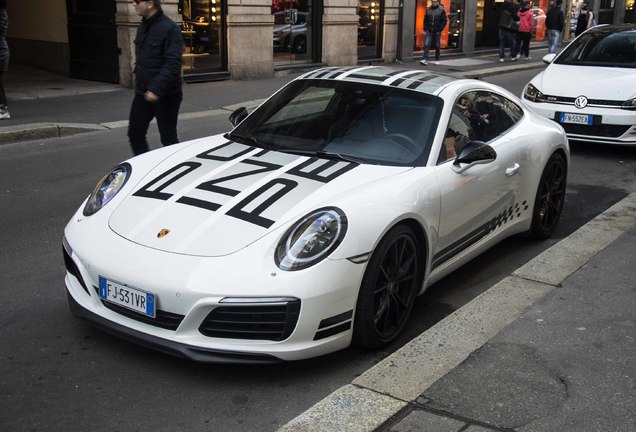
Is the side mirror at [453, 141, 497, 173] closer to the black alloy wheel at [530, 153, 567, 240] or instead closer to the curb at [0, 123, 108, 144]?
the black alloy wheel at [530, 153, 567, 240]

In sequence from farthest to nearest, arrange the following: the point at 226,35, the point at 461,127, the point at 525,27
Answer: the point at 525,27
the point at 226,35
the point at 461,127

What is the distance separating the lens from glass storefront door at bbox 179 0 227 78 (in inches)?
609

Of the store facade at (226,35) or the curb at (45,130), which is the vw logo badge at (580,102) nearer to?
the curb at (45,130)

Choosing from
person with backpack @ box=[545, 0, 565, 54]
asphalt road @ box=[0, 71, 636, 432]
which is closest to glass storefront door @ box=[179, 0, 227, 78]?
asphalt road @ box=[0, 71, 636, 432]

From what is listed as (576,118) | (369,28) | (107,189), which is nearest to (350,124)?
(107,189)

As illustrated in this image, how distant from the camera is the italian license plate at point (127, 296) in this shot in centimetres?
359

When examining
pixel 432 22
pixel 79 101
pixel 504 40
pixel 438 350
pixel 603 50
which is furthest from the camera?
pixel 504 40

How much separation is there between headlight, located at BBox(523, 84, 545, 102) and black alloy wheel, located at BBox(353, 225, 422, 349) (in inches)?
251

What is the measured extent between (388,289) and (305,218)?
65 cm

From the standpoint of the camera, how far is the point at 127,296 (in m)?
3.67

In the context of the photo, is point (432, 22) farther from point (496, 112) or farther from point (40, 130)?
point (496, 112)

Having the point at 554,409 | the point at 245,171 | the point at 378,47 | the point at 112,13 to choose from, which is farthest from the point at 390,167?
the point at 378,47

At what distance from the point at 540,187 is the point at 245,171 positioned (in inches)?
106

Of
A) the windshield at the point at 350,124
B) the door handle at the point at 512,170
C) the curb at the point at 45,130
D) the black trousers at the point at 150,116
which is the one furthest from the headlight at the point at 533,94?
the curb at the point at 45,130
